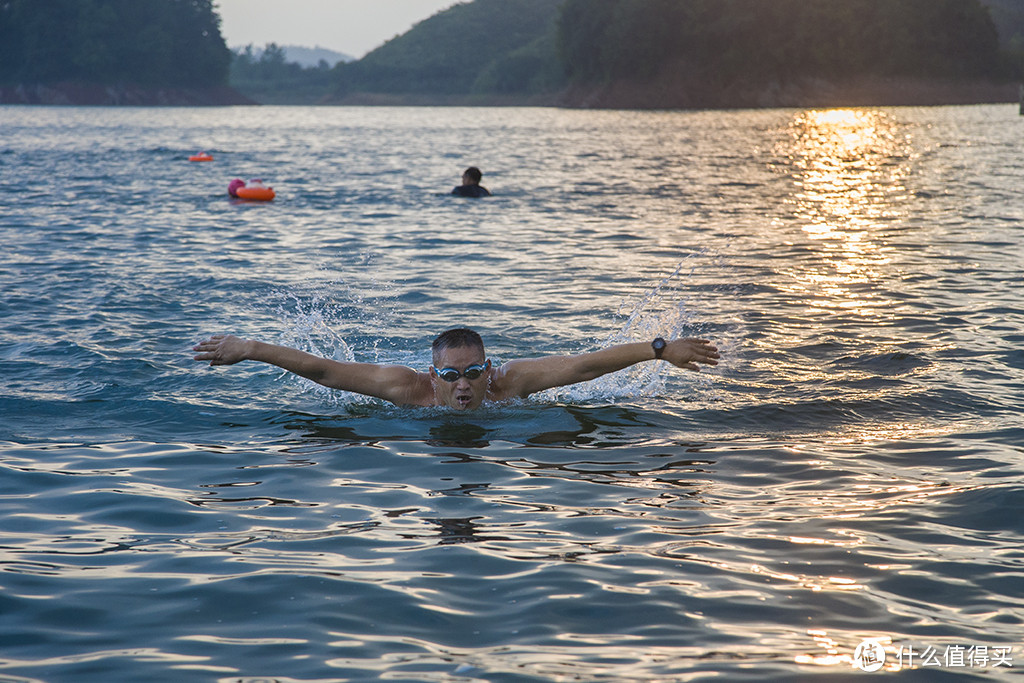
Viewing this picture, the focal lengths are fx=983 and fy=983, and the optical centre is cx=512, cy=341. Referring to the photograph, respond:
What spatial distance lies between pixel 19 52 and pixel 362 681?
551ft

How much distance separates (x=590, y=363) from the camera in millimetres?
7398

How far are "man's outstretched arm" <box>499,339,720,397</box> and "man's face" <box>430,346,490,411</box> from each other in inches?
10.5

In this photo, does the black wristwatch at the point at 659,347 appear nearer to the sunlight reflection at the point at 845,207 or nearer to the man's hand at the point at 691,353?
the man's hand at the point at 691,353

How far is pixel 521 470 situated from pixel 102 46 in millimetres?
161385

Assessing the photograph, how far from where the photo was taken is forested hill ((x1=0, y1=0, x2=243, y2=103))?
481 feet

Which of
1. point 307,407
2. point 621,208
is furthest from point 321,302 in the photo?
point 621,208

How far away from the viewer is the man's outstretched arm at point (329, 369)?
6844 mm

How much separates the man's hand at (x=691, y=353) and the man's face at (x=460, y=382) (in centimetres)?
160

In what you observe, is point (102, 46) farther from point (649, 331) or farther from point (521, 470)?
point (521, 470)

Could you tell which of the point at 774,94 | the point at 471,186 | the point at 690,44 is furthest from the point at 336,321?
the point at 690,44

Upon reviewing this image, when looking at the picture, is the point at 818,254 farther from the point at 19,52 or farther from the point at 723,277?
the point at 19,52

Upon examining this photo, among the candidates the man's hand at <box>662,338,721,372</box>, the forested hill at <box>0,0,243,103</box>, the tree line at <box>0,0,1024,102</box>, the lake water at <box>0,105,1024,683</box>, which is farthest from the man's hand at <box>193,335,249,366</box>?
the forested hill at <box>0,0,243,103</box>

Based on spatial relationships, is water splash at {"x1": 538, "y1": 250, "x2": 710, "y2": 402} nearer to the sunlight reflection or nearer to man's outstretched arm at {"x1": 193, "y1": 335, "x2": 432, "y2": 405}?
man's outstretched arm at {"x1": 193, "y1": 335, "x2": 432, "y2": 405}

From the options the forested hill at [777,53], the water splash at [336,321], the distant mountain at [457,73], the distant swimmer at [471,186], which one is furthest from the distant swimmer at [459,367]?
the distant mountain at [457,73]
